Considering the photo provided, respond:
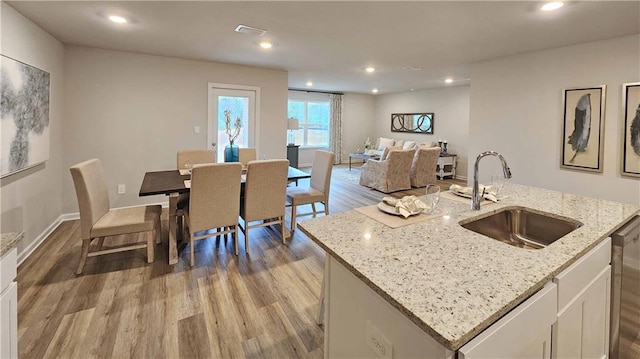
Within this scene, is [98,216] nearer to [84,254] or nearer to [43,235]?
[84,254]

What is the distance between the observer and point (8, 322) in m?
1.20

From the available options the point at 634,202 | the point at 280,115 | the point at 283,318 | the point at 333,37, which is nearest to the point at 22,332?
the point at 283,318

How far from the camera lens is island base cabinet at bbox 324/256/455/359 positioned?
0.88 m

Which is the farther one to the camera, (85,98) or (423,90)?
(423,90)

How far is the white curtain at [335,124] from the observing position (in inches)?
376

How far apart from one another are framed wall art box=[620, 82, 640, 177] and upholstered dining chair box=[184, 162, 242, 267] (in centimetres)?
393

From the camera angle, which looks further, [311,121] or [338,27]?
[311,121]

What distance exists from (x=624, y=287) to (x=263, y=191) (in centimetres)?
266

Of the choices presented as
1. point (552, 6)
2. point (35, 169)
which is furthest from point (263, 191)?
point (552, 6)

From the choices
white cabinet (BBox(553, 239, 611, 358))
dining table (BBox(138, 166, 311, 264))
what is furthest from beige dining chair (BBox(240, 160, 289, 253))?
white cabinet (BBox(553, 239, 611, 358))

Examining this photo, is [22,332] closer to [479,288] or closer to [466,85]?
[479,288]

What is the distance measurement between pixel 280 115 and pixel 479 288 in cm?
494

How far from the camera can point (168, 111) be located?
182 inches

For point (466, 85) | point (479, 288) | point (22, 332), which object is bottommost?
point (22, 332)
